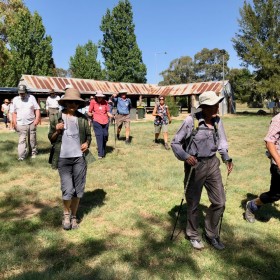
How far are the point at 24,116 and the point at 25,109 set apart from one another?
20 cm

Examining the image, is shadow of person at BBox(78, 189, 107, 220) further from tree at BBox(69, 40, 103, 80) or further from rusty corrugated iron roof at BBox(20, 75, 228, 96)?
tree at BBox(69, 40, 103, 80)

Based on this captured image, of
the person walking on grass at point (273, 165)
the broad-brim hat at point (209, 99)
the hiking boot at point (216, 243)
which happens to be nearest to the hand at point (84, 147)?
the broad-brim hat at point (209, 99)

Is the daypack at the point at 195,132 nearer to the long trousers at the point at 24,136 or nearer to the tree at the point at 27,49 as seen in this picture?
the long trousers at the point at 24,136

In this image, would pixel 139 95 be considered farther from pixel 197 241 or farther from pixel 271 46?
pixel 197 241

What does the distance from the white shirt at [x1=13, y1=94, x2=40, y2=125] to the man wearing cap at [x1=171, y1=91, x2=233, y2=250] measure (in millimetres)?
5672

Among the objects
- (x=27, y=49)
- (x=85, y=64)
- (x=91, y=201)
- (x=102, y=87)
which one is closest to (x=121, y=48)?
(x=85, y=64)

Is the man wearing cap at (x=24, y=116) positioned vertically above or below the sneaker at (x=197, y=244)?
above

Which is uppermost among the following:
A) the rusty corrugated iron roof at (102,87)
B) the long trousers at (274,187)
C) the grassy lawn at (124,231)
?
the rusty corrugated iron roof at (102,87)

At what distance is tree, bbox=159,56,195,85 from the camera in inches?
3270

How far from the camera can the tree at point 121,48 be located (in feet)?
167

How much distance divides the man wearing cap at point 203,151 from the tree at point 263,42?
3280 centimetres

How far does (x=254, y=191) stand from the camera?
21.2ft

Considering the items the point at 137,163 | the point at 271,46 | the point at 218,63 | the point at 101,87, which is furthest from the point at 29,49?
the point at 218,63

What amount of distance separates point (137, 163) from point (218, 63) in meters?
79.5
